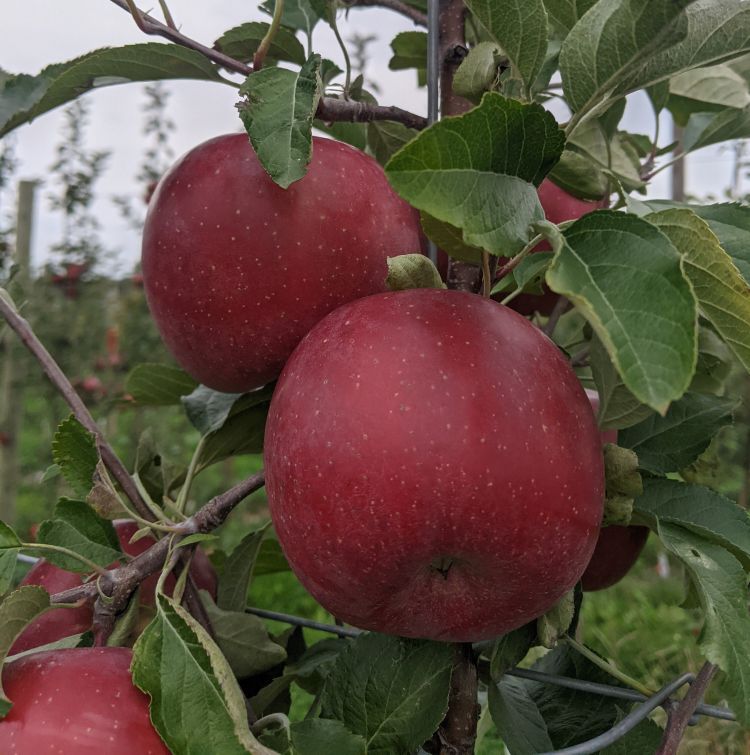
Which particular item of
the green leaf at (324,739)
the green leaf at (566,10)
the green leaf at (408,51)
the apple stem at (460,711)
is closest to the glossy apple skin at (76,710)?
the green leaf at (324,739)

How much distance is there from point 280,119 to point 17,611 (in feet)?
1.25

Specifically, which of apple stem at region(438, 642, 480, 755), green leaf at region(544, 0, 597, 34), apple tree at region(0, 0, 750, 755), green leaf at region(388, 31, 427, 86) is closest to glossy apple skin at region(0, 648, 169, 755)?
apple tree at region(0, 0, 750, 755)

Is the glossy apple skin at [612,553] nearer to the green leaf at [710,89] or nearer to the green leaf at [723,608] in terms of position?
the green leaf at [723,608]

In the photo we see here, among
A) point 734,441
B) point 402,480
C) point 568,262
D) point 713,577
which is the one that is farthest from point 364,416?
point 734,441

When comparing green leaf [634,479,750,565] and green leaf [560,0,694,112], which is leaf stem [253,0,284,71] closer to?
green leaf [560,0,694,112]

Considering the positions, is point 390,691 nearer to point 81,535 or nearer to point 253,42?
point 81,535

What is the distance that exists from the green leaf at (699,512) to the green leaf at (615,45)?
30 centimetres

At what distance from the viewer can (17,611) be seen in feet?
1.95

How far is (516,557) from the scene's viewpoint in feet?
1.80

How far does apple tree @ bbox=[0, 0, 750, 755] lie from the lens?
51 cm

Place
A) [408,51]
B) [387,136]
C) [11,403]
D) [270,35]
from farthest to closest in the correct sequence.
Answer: [11,403] → [408,51] → [387,136] → [270,35]

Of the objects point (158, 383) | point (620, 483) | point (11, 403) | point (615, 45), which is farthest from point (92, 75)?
point (11, 403)

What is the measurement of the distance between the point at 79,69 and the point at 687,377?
1.84ft

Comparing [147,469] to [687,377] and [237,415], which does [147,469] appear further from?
[687,377]
